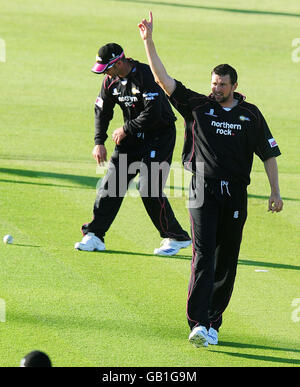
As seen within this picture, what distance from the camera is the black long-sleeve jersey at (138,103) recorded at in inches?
371

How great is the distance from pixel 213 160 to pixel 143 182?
7.86 ft

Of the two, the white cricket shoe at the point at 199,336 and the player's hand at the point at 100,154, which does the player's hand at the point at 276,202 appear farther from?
the player's hand at the point at 100,154

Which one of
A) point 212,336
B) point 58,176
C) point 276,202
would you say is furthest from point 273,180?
point 58,176

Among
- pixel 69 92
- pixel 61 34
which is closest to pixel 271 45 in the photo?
pixel 61 34

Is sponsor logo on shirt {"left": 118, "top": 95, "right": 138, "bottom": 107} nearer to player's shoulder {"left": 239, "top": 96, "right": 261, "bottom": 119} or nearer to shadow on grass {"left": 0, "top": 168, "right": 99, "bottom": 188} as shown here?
player's shoulder {"left": 239, "top": 96, "right": 261, "bottom": 119}

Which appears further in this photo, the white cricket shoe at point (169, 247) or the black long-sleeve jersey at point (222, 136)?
the white cricket shoe at point (169, 247)

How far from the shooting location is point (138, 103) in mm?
9570

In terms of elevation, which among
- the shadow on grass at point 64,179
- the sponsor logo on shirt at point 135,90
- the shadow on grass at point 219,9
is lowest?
the shadow on grass at point 64,179

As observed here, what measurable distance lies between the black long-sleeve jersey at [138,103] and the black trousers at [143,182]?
0.42ft

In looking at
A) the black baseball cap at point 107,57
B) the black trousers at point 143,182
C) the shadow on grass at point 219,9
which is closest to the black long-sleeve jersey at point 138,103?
the black trousers at point 143,182

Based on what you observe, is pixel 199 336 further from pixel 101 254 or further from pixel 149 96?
pixel 149 96

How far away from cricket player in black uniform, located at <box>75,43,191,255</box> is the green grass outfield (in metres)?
0.28

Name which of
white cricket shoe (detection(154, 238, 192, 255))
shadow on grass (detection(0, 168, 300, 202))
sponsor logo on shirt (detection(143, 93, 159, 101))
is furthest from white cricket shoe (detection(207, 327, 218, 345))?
shadow on grass (detection(0, 168, 300, 202))

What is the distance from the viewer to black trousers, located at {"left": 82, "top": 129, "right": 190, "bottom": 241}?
9.68 m
